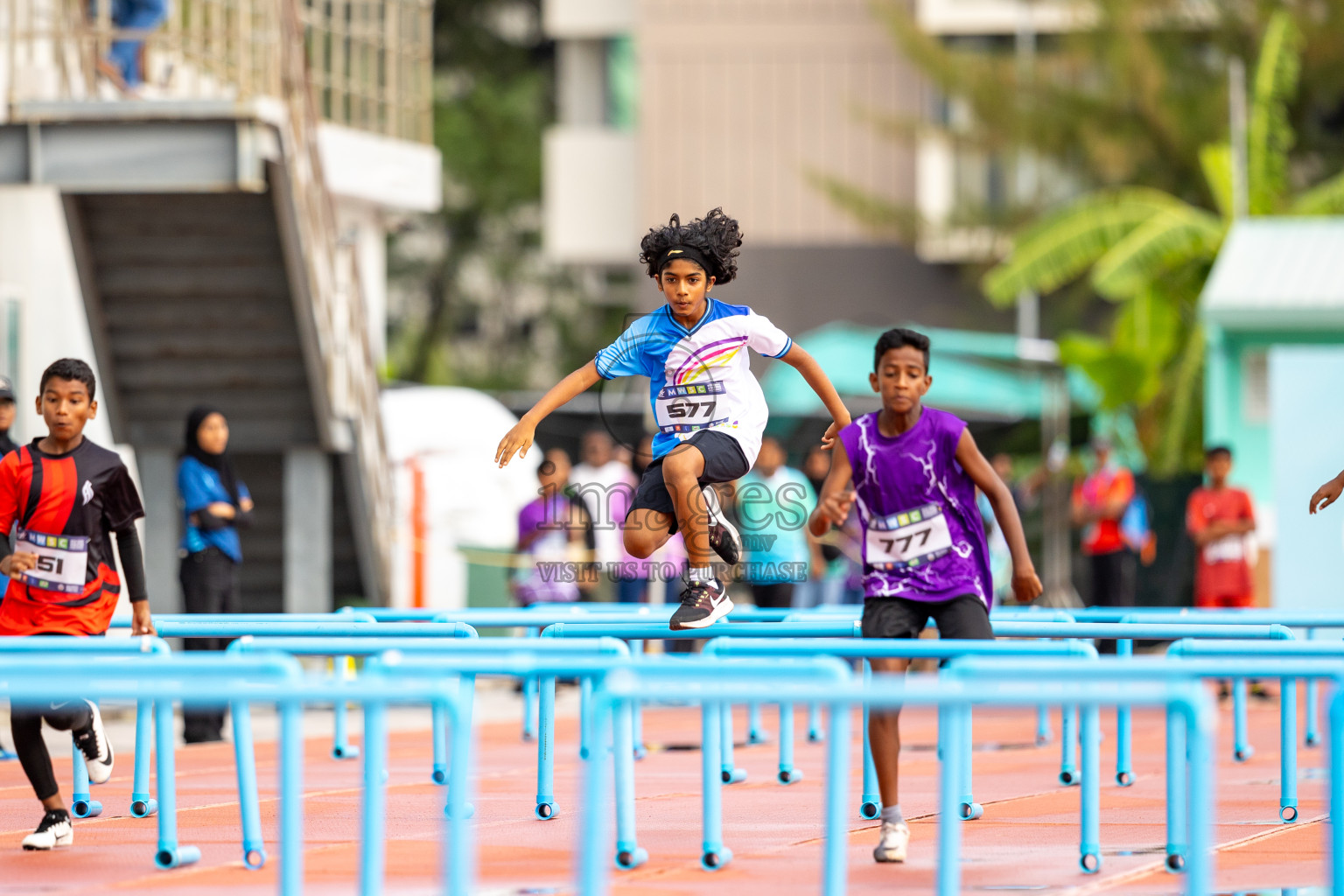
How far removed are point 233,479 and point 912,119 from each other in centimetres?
2088

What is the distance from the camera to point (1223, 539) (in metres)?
15.4

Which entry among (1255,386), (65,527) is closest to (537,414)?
(65,527)

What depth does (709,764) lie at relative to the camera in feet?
22.3

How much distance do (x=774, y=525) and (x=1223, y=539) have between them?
3.32m

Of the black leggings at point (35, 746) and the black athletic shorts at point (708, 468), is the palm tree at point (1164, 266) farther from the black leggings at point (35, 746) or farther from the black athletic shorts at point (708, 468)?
the black leggings at point (35, 746)

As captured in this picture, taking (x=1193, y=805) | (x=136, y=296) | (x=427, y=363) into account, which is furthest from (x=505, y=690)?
(x=427, y=363)

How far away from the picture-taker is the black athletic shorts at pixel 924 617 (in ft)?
24.3

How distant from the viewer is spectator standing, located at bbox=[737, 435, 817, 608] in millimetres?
15930

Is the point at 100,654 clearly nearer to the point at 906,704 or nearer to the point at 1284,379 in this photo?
the point at 906,704

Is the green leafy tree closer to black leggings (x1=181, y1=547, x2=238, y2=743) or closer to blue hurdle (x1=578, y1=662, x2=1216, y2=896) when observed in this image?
black leggings (x1=181, y1=547, x2=238, y2=743)

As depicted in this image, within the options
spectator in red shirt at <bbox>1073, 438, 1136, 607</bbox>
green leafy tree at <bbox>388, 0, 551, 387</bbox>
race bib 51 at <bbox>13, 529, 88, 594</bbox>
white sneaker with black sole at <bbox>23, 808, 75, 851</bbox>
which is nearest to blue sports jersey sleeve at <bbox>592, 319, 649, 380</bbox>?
race bib 51 at <bbox>13, 529, 88, 594</bbox>

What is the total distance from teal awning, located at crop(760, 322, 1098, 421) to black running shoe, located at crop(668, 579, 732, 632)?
49.2 ft

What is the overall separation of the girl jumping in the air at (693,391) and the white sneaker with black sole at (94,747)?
1.84 m

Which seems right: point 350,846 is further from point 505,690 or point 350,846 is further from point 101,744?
point 505,690
